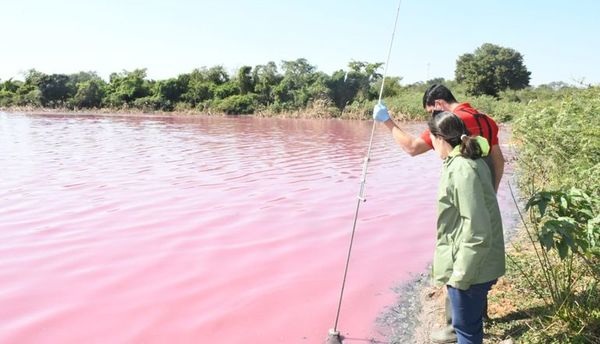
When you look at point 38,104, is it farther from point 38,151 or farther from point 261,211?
point 261,211

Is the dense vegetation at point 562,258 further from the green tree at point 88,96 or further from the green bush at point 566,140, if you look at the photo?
the green tree at point 88,96

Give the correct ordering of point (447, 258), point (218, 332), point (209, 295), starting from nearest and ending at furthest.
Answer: point (447, 258) < point (218, 332) < point (209, 295)

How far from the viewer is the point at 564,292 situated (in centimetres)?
288

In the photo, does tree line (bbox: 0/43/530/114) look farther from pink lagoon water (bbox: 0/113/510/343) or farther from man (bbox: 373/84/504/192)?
man (bbox: 373/84/504/192)

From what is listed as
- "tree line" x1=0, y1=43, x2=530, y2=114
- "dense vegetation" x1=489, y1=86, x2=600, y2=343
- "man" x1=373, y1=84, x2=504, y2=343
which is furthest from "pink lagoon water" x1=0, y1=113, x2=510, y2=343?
"tree line" x1=0, y1=43, x2=530, y2=114

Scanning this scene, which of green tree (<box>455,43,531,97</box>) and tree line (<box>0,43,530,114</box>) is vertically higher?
green tree (<box>455,43,531,97</box>)

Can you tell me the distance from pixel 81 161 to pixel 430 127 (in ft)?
33.9

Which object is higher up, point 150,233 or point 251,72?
point 251,72

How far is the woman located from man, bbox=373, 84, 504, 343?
497 mm

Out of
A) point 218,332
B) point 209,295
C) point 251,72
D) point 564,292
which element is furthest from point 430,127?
point 251,72

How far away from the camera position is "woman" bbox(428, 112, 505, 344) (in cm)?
215

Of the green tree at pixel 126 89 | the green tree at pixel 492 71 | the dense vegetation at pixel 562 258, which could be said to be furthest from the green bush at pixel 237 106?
the dense vegetation at pixel 562 258

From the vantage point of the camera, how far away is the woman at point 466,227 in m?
2.15

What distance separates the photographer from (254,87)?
1662 inches
